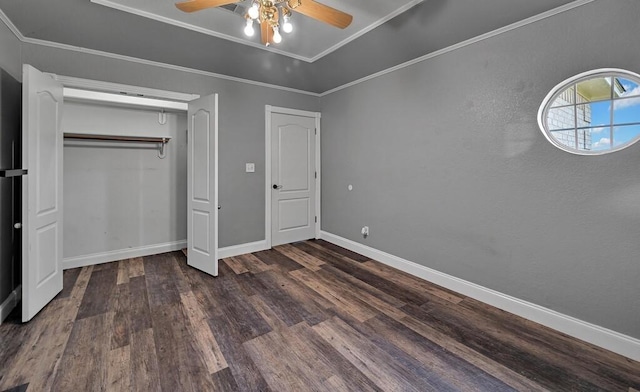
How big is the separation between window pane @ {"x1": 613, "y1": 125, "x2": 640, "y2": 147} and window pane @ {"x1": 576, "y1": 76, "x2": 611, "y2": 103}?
267 millimetres

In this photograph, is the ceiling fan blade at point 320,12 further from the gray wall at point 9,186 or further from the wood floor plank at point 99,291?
the wood floor plank at point 99,291

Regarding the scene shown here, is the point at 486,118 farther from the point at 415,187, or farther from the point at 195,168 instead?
the point at 195,168

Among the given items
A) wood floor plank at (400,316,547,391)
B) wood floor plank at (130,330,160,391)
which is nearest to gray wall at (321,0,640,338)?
wood floor plank at (400,316,547,391)

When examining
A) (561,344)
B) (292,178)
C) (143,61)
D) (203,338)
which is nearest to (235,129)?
(292,178)

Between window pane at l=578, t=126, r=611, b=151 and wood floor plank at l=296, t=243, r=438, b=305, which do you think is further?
wood floor plank at l=296, t=243, r=438, b=305

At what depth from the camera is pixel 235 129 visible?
3941 millimetres

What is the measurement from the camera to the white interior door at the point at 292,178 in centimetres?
438

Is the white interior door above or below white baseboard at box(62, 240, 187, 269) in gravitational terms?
above

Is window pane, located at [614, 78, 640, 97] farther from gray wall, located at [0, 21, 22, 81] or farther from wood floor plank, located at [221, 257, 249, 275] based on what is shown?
gray wall, located at [0, 21, 22, 81]

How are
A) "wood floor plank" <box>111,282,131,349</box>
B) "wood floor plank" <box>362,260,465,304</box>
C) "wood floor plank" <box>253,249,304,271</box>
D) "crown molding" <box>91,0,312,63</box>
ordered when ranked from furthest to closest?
"wood floor plank" <box>253,249,304,271</box> < "wood floor plank" <box>362,260,465,304</box> < "crown molding" <box>91,0,312,63</box> < "wood floor plank" <box>111,282,131,349</box>

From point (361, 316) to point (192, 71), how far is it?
11.9 feet

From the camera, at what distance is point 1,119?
2271mm

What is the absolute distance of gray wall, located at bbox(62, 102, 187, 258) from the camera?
3.42 m

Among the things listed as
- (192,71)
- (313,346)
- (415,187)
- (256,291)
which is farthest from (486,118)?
(192,71)
